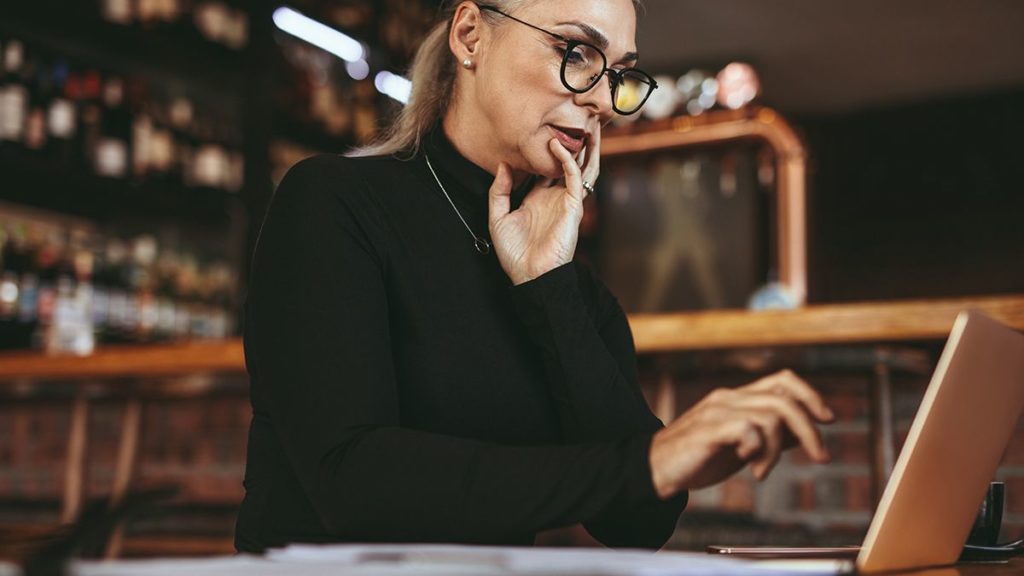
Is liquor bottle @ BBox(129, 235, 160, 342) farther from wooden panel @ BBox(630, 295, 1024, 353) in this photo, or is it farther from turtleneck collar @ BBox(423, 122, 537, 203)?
turtleneck collar @ BBox(423, 122, 537, 203)

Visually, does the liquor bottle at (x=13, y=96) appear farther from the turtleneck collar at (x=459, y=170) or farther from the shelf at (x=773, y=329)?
the turtleneck collar at (x=459, y=170)

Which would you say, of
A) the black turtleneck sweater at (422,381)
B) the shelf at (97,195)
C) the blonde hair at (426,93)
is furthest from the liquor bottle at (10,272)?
the black turtleneck sweater at (422,381)

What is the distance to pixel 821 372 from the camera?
2.37 metres

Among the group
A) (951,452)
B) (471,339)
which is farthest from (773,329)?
(951,452)

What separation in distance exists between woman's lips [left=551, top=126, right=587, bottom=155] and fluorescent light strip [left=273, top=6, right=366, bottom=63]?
261cm

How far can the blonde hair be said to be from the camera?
1258mm

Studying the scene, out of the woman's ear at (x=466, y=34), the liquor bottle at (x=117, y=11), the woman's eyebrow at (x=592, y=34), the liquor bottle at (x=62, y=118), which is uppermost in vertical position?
the liquor bottle at (x=117, y=11)

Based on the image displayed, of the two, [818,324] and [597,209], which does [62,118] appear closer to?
[818,324]

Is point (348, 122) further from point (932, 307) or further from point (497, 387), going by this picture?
point (497, 387)

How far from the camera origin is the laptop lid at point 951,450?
0.67m

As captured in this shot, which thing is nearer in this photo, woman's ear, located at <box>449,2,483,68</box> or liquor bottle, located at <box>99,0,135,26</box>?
woman's ear, located at <box>449,2,483,68</box>

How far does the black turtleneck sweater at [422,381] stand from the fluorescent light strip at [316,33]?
8.24ft

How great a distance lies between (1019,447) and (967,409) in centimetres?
182

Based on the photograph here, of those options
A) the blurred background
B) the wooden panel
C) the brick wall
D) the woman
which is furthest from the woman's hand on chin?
the brick wall
